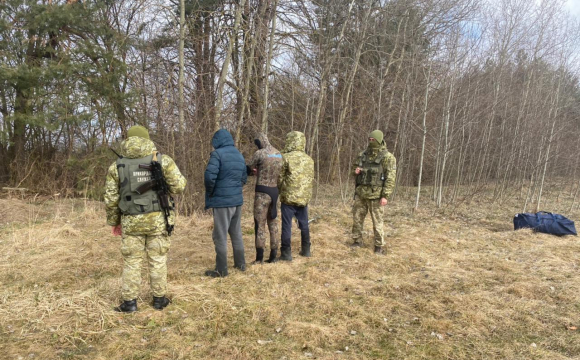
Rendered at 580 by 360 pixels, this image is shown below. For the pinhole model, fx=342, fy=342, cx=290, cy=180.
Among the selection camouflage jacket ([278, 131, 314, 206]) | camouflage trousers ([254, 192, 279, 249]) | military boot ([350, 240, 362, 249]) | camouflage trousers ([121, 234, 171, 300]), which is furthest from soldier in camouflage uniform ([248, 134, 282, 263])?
military boot ([350, 240, 362, 249])

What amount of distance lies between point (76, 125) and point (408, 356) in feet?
33.1

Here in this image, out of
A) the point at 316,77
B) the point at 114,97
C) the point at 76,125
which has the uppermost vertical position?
the point at 316,77

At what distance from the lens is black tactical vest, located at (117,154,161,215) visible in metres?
3.12

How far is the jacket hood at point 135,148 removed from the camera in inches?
123

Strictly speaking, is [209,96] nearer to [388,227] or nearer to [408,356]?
[388,227]

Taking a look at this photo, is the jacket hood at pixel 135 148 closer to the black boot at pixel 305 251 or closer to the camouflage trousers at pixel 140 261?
the camouflage trousers at pixel 140 261

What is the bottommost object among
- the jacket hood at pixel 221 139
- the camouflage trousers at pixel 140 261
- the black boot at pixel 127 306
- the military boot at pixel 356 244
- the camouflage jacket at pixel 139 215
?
the black boot at pixel 127 306

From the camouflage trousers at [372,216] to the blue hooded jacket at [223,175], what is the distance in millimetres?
2282

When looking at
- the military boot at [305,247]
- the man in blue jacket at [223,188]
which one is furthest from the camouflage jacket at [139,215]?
the military boot at [305,247]

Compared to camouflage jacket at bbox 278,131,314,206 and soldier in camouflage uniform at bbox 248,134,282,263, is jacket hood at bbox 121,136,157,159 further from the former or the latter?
camouflage jacket at bbox 278,131,314,206

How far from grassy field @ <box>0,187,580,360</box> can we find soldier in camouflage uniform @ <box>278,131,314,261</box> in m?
0.49

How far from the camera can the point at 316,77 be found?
9742 mm

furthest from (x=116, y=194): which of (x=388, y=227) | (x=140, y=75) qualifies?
(x=140, y=75)

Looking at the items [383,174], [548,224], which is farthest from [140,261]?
[548,224]
